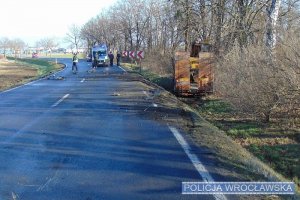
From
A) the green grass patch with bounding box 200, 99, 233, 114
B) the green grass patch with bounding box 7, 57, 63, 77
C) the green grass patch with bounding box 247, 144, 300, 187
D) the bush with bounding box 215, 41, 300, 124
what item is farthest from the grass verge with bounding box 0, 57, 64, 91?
the green grass patch with bounding box 247, 144, 300, 187

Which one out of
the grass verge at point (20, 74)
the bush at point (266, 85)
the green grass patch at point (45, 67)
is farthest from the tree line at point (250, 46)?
the green grass patch at point (45, 67)

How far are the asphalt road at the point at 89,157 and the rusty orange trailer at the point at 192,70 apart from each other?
21.2 ft

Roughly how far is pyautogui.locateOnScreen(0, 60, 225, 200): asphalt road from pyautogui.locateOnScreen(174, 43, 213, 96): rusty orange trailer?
6.47 metres

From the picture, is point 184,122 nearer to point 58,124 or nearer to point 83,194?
point 58,124

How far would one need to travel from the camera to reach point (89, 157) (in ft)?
25.0

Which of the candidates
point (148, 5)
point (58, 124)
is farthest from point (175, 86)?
point (148, 5)

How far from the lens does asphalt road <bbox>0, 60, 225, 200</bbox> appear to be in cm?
582

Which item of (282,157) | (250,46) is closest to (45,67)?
(250,46)

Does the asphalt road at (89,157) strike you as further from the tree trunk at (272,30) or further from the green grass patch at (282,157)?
the tree trunk at (272,30)

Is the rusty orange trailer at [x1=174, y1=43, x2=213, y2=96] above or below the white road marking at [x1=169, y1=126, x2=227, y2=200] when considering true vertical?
above

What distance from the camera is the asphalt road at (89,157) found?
5816 millimetres

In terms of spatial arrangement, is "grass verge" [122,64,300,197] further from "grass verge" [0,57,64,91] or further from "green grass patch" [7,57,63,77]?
"green grass patch" [7,57,63,77]

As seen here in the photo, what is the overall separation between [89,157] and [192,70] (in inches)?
523

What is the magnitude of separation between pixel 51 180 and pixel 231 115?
925 cm
